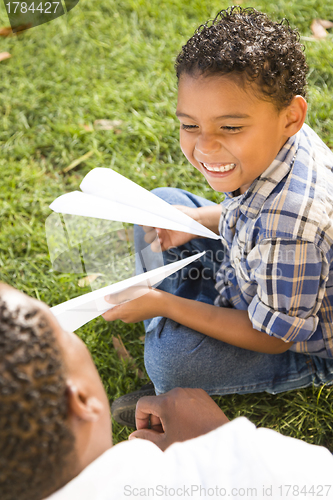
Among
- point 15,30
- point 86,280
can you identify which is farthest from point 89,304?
point 15,30

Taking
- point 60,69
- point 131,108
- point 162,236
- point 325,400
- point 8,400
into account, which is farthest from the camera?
point 60,69

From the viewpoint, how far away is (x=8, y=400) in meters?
0.64

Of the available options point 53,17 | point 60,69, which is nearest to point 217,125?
point 60,69

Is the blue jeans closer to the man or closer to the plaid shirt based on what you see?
the plaid shirt

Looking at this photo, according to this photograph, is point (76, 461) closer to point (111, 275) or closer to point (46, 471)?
point (46, 471)

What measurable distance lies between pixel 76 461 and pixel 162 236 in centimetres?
100

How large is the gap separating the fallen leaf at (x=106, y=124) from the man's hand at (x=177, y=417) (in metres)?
1.49

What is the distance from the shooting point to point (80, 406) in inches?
27.2

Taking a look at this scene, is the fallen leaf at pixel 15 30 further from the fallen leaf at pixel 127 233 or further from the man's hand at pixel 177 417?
the man's hand at pixel 177 417

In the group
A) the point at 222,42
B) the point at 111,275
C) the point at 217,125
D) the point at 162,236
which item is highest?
the point at 222,42

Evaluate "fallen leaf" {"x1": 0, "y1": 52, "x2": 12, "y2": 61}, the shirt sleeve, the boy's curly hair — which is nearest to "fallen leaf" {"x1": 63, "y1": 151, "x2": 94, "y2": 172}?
"fallen leaf" {"x1": 0, "y1": 52, "x2": 12, "y2": 61}

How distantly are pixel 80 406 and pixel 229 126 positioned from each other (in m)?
0.71

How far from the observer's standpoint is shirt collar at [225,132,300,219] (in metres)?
1.13

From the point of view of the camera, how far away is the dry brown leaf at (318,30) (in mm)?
2400
